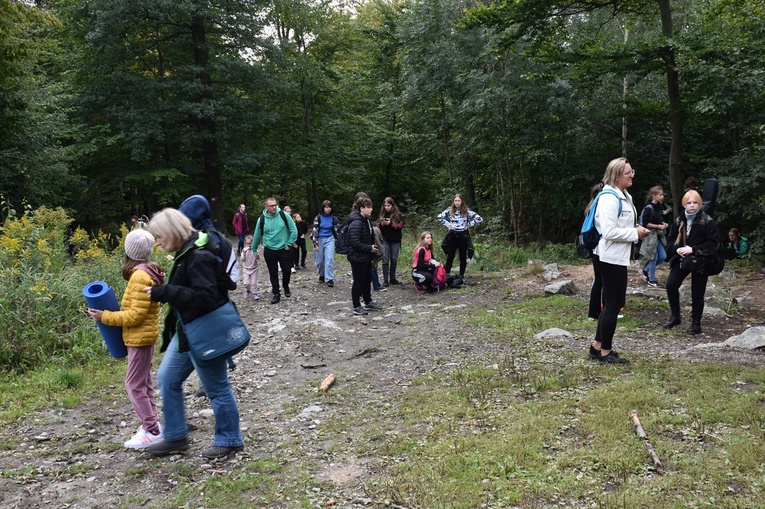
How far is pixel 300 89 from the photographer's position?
26.1 meters

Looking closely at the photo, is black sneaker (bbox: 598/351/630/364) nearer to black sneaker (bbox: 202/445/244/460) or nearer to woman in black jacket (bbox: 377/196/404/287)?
black sneaker (bbox: 202/445/244/460)

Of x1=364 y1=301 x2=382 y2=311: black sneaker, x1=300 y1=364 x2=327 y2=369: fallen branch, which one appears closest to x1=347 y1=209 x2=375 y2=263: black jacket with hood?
x1=364 y1=301 x2=382 y2=311: black sneaker

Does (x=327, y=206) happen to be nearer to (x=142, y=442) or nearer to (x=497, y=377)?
(x=497, y=377)

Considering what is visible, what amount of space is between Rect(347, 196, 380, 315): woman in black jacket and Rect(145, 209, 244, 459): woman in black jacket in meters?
5.26

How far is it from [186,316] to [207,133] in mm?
19698

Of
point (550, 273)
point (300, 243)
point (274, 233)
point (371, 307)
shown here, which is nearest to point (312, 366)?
point (371, 307)

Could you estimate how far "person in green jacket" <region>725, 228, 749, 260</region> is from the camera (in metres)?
14.9

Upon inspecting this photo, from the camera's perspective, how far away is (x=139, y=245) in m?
4.19

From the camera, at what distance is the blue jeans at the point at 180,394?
3.97 meters

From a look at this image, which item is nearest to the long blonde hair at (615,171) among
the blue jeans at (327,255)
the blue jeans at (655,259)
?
the blue jeans at (655,259)

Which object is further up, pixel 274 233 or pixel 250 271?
pixel 274 233

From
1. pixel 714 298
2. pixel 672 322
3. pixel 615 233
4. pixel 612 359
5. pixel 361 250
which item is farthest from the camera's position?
pixel 361 250

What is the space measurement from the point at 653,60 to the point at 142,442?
532 inches

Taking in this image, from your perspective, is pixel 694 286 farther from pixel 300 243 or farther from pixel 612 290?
pixel 300 243
